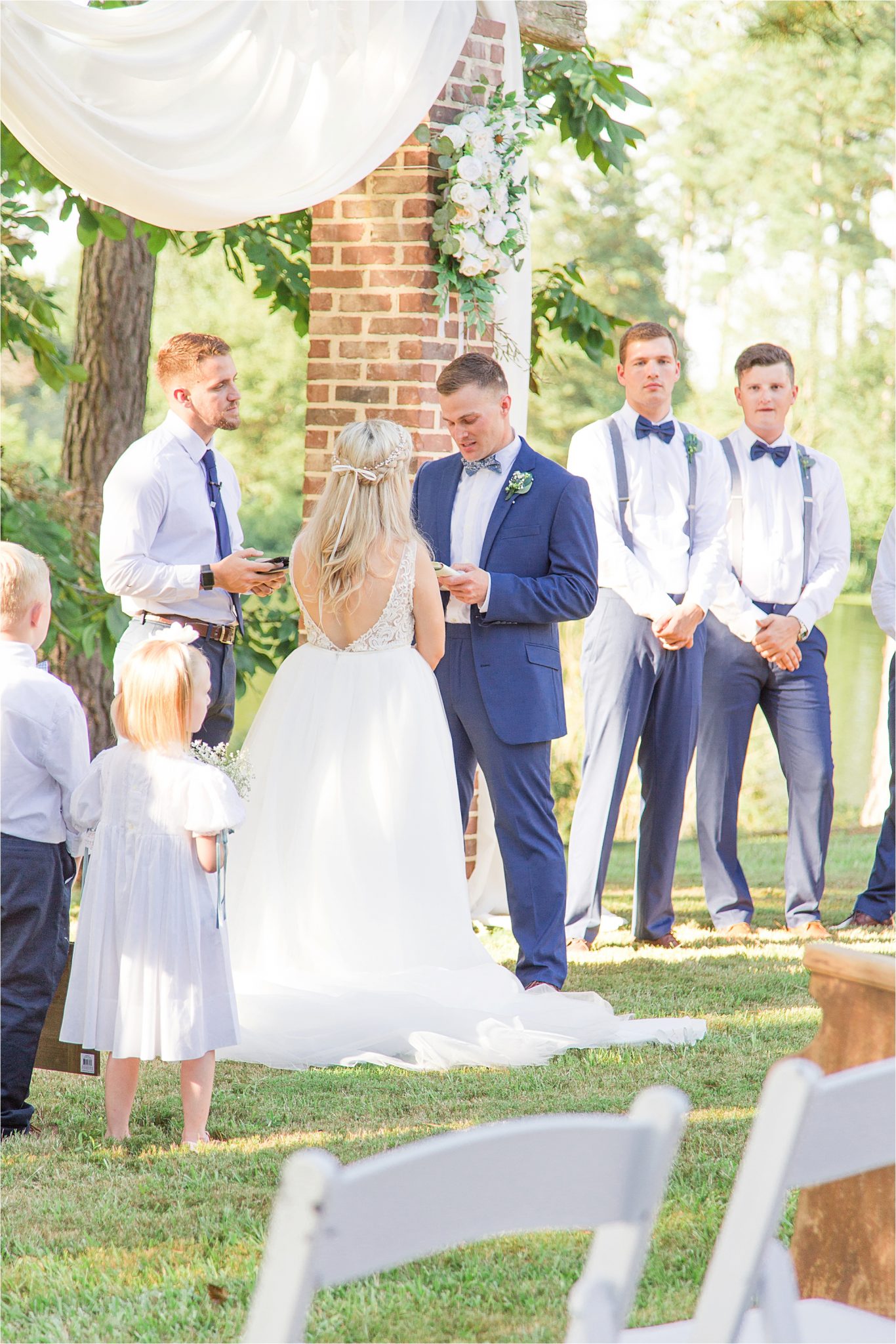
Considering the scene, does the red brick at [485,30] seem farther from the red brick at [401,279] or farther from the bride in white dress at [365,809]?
the bride in white dress at [365,809]

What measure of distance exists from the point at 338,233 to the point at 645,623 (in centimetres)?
186

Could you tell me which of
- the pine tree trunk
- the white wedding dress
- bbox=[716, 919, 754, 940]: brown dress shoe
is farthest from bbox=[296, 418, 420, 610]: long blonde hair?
the pine tree trunk

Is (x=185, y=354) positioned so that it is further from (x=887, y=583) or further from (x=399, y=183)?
(x=887, y=583)

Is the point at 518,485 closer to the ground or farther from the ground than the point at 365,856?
farther from the ground

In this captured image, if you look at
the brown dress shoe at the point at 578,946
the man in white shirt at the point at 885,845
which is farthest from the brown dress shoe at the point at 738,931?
the brown dress shoe at the point at 578,946

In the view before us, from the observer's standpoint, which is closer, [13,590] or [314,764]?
[13,590]

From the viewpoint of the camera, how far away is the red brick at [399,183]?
5715 mm

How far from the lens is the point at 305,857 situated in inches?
182

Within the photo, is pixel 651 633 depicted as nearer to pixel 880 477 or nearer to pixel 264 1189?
pixel 264 1189

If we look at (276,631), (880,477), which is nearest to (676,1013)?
(276,631)

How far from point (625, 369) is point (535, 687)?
1.54m

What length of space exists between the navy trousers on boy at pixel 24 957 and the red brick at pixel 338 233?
3.08 m

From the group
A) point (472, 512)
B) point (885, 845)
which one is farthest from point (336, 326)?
point (885, 845)

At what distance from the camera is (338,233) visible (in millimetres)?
5879
